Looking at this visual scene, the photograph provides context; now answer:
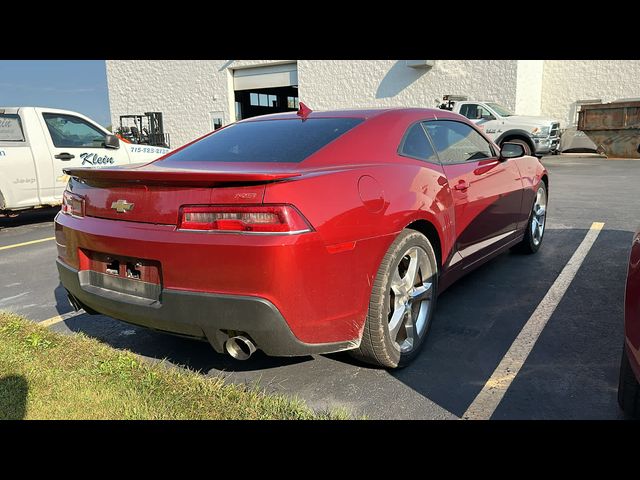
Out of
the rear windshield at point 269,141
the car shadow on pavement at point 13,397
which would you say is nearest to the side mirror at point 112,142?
the rear windshield at point 269,141

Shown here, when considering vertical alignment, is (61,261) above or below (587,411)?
above

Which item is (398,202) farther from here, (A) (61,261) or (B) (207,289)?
(A) (61,261)

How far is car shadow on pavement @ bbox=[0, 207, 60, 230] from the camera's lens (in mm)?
8446

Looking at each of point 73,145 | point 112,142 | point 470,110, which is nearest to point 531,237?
point 112,142

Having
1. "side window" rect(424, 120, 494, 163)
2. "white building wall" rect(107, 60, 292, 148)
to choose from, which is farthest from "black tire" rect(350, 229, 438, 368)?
"white building wall" rect(107, 60, 292, 148)

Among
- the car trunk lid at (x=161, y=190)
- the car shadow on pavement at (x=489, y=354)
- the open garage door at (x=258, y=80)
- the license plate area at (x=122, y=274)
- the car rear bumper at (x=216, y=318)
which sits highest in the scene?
the open garage door at (x=258, y=80)

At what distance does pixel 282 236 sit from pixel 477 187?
2.11m

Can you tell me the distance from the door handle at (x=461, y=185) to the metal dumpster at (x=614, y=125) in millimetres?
13790

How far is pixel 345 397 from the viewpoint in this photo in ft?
8.75

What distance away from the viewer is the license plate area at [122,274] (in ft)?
8.18

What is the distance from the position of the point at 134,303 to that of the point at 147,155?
7.22m

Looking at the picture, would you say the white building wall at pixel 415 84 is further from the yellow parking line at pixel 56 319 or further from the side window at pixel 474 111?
the yellow parking line at pixel 56 319
